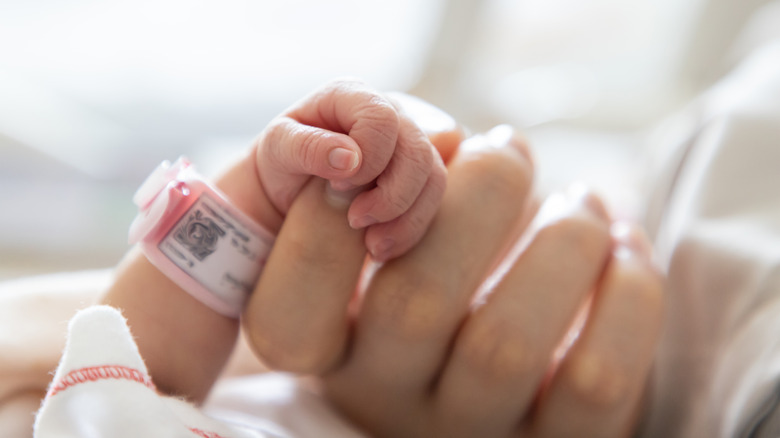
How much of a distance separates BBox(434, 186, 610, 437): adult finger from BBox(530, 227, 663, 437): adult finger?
0.02m

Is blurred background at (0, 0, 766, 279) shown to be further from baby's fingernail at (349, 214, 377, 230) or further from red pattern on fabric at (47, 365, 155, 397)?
red pattern on fabric at (47, 365, 155, 397)

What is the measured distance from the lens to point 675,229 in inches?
27.7

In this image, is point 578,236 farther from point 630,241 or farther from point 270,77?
point 270,77

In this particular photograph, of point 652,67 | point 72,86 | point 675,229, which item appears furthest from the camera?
point 652,67

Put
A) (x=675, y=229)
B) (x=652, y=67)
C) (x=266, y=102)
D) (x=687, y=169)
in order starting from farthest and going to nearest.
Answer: (x=652, y=67)
(x=266, y=102)
(x=687, y=169)
(x=675, y=229)

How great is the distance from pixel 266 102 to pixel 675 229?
1276 mm

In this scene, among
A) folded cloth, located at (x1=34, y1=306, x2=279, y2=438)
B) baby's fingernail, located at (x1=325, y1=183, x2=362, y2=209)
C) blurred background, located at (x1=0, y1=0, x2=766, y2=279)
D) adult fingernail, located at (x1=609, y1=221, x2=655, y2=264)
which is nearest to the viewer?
folded cloth, located at (x1=34, y1=306, x2=279, y2=438)

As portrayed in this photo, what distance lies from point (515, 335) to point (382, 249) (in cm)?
13

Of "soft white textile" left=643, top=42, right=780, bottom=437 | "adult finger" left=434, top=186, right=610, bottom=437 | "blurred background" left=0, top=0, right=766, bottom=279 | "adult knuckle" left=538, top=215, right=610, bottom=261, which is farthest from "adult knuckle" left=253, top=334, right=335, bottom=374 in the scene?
"blurred background" left=0, top=0, right=766, bottom=279

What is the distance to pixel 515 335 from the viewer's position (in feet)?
1.80

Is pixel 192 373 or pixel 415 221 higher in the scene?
pixel 415 221

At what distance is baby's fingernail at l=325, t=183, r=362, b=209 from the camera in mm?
523

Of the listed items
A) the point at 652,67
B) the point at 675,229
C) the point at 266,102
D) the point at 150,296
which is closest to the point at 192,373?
the point at 150,296

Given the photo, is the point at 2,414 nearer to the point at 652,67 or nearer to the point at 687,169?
the point at 687,169
